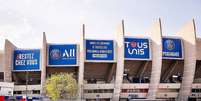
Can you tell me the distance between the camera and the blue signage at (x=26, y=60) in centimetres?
7681

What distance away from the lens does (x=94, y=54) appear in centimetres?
7600

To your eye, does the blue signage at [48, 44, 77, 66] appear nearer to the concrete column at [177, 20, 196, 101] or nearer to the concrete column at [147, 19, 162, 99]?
the concrete column at [147, 19, 162, 99]

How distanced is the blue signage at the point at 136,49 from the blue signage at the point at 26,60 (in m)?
21.1

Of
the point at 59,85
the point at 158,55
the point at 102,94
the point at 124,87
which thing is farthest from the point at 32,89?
the point at 158,55

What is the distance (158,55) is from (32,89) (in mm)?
30714

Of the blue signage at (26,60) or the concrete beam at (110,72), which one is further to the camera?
the concrete beam at (110,72)

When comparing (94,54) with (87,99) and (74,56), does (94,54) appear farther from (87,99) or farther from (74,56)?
(87,99)

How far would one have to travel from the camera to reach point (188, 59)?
3051 inches

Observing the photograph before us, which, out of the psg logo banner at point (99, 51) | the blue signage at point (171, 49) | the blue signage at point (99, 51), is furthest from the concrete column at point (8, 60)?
the blue signage at point (171, 49)

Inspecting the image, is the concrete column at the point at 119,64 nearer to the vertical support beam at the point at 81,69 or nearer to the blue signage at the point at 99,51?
the blue signage at the point at 99,51

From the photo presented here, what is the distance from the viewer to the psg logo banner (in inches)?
2990

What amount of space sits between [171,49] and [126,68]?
12.8 metres

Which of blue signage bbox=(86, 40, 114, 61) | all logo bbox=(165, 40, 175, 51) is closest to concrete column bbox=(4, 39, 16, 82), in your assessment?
blue signage bbox=(86, 40, 114, 61)

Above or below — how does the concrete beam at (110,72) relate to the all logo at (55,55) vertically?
below
